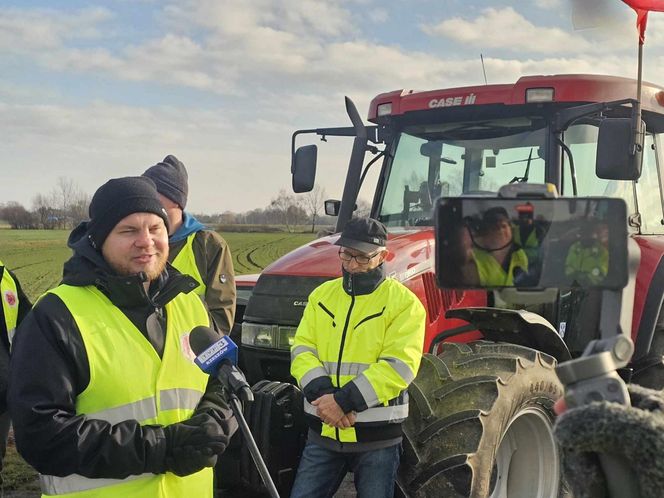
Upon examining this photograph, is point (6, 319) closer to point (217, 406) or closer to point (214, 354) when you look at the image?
point (217, 406)

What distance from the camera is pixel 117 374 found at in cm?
206

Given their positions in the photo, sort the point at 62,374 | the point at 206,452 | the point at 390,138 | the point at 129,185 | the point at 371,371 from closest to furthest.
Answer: the point at 62,374 < the point at 206,452 < the point at 129,185 < the point at 371,371 < the point at 390,138

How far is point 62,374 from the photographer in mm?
1977

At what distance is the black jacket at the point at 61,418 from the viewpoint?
6.42 feet

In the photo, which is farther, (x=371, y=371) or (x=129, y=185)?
(x=371, y=371)

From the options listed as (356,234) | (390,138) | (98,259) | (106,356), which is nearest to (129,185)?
(98,259)

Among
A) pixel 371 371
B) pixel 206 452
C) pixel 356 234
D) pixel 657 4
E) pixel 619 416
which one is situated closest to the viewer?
pixel 619 416

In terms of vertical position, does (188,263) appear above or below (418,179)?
below

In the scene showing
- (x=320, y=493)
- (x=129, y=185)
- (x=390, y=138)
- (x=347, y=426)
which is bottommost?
(x=320, y=493)

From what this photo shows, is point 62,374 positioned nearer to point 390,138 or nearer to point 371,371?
point 371,371

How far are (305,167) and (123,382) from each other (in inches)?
107

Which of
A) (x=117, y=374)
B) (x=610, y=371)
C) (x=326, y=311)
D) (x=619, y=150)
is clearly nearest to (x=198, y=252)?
(x=326, y=311)

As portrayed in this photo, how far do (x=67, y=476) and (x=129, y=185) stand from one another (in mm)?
943

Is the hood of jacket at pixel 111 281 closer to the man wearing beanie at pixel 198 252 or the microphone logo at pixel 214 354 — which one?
the microphone logo at pixel 214 354
